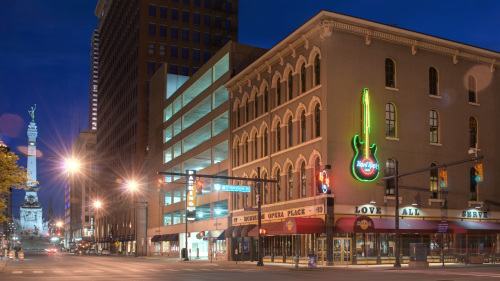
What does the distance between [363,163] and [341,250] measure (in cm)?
708

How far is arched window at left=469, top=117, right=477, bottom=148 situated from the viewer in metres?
54.2

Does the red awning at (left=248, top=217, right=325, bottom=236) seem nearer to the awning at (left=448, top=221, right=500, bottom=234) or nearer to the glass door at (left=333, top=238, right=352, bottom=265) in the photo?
the glass door at (left=333, top=238, right=352, bottom=265)

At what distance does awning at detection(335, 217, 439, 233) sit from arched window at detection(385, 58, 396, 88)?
1163 cm

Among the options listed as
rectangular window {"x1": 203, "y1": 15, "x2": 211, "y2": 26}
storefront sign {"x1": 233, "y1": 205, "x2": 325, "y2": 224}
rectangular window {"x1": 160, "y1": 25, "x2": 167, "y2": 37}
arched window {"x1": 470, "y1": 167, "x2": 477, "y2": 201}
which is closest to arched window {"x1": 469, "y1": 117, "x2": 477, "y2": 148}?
arched window {"x1": 470, "y1": 167, "x2": 477, "y2": 201}

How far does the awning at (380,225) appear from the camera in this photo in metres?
44.1

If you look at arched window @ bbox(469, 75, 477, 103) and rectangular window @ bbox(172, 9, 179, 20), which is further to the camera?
rectangular window @ bbox(172, 9, 179, 20)

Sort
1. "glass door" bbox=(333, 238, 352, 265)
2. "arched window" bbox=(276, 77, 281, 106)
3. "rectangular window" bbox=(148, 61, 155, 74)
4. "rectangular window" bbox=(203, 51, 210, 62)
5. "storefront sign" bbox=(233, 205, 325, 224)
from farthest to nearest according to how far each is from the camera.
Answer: "rectangular window" bbox=(203, 51, 210, 62) < "rectangular window" bbox=(148, 61, 155, 74) < "arched window" bbox=(276, 77, 281, 106) < "storefront sign" bbox=(233, 205, 325, 224) < "glass door" bbox=(333, 238, 352, 265)

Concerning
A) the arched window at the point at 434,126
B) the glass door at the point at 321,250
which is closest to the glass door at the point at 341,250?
the glass door at the point at 321,250

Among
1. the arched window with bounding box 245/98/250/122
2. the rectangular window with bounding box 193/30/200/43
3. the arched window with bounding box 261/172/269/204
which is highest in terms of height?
the rectangular window with bounding box 193/30/200/43

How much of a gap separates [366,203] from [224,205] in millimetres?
29390

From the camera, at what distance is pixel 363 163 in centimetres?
4703

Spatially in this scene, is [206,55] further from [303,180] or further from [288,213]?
[303,180]

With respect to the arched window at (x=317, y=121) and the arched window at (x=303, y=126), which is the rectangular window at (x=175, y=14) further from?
the arched window at (x=317, y=121)

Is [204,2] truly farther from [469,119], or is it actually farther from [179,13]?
[469,119]
